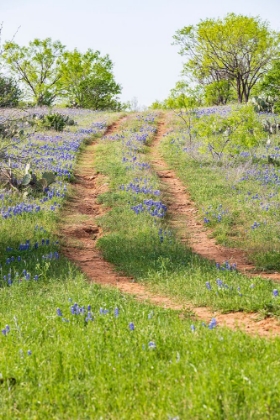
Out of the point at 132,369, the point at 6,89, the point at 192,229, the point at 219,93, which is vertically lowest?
the point at 192,229

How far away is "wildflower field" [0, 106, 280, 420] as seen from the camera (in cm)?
385

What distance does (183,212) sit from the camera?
→ 13.9 m

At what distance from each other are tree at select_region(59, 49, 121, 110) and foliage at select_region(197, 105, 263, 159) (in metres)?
37.9

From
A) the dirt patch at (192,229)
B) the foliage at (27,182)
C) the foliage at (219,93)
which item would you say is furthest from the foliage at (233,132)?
the foliage at (219,93)

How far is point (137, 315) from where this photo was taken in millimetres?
5895

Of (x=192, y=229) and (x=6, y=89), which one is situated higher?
(x=6, y=89)

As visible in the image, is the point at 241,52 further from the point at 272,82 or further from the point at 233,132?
the point at 233,132

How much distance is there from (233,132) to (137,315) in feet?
48.3

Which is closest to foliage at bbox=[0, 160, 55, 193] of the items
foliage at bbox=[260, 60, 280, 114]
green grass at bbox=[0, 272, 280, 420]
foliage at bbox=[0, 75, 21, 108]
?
foliage at bbox=[0, 75, 21, 108]

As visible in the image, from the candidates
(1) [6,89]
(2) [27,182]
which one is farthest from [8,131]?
(1) [6,89]

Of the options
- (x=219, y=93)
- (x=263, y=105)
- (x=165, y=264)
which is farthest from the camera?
(x=219, y=93)

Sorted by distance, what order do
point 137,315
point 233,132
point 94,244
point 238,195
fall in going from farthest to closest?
point 233,132 < point 238,195 < point 94,244 < point 137,315

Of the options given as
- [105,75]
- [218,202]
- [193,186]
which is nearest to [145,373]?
[218,202]

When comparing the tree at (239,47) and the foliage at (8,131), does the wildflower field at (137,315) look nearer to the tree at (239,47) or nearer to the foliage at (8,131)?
the foliage at (8,131)
